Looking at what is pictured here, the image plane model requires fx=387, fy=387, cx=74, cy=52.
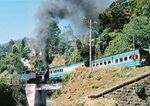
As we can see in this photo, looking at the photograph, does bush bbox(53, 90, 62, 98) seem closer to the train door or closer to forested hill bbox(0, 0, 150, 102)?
forested hill bbox(0, 0, 150, 102)

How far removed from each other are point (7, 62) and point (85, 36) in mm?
17364

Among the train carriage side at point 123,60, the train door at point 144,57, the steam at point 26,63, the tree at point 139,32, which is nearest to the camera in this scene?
the train carriage side at point 123,60

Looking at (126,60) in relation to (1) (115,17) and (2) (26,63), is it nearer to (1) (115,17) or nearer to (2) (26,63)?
(1) (115,17)

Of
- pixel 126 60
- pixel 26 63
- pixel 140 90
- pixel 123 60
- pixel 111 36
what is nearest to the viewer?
pixel 140 90

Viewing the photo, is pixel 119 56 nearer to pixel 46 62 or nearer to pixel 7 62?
pixel 46 62

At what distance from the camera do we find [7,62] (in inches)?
3219

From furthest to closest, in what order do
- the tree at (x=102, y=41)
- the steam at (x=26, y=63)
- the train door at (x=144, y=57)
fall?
the steam at (x=26, y=63) < the tree at (x=102, y=41) < the train door at (x=144, y=57)

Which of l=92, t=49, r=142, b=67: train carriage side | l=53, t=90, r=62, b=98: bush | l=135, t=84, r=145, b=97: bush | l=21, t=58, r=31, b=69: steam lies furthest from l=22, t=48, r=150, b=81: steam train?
l=21, t=58, r=31, b=69: steam

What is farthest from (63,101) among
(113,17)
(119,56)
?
(113,17)

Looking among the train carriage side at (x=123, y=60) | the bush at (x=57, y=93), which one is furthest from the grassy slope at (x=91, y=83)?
the train carriage side at (x=123, y=60)

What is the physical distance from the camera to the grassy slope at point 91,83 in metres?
33.3

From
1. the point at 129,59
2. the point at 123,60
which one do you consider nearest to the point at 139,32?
the point at 123,60

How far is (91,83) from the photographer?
3916 cm

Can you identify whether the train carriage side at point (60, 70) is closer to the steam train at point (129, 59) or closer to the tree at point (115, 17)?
the steam train at point (129, 59)
